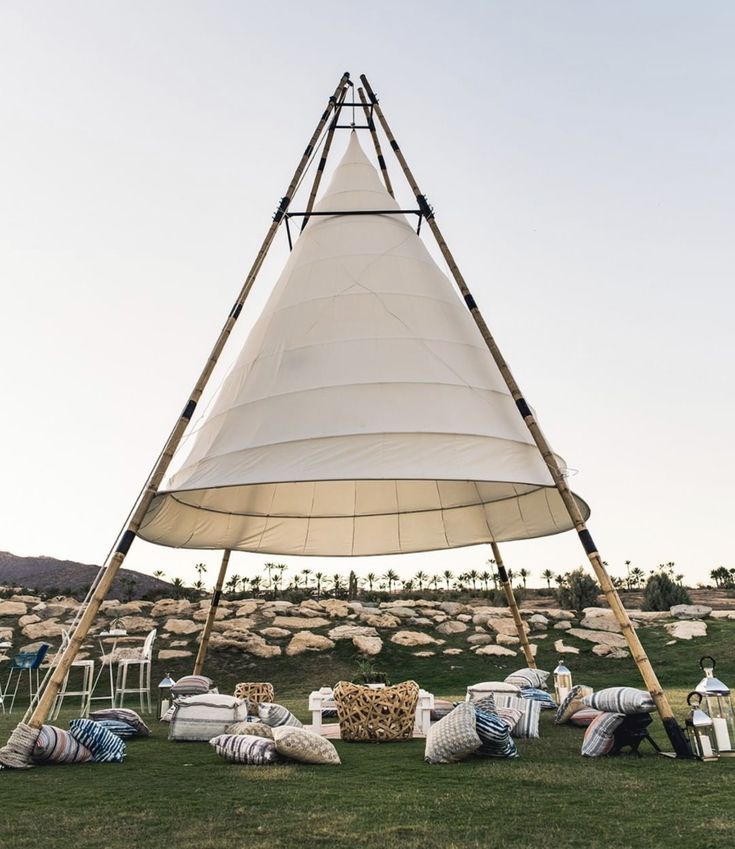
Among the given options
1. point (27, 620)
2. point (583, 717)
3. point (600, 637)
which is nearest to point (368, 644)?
point (600, 637)

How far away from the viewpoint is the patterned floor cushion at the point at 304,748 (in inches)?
209

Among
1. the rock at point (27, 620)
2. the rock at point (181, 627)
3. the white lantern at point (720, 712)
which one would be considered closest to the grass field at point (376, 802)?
the white lantern at point (720, 712)

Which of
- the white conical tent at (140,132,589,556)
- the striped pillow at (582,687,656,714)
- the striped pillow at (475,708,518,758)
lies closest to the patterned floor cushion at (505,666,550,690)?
the white conical tent at (140,132,589,556)

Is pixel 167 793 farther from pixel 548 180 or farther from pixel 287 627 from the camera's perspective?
pixel 287 627

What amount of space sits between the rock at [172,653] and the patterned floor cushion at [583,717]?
414 inches

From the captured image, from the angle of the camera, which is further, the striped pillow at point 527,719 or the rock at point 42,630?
the rock at point 42,630

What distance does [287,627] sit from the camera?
18.4 metres

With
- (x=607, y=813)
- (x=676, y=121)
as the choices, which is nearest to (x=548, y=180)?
(x=676, y=121)

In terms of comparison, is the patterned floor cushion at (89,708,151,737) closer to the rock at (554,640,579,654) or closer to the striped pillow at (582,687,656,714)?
the striped pillow at (582,687,656,714)

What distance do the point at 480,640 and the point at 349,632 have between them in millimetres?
3015

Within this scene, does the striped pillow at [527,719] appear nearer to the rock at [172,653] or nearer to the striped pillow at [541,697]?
the striped pillow at [541,697]

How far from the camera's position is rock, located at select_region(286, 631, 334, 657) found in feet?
54.2

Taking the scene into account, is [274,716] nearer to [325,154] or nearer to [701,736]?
[701,736]

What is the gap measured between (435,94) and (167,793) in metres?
9.83
